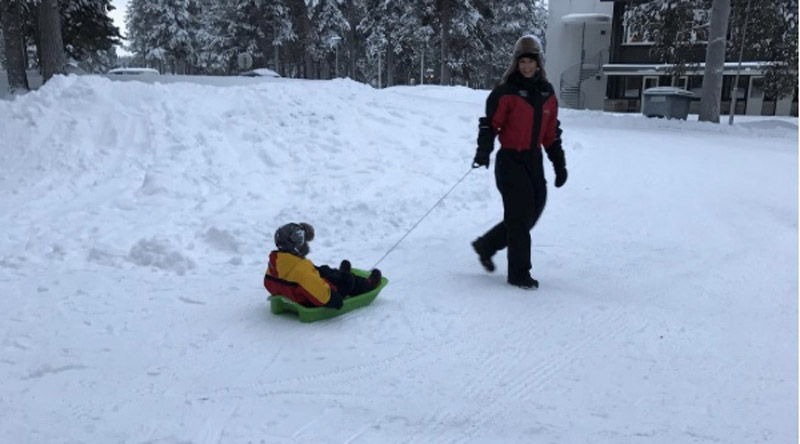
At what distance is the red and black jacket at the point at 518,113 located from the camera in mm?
4391

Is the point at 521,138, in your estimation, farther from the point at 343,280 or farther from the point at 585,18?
the point at 585,18

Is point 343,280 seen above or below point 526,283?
above

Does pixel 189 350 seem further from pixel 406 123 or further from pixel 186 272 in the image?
pixel 406 123

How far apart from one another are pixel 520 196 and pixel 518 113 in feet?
1.98

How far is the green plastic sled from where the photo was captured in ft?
12.8

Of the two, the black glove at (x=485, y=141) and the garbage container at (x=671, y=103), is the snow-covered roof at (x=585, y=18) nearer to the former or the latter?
the garbage container at (x=671, y=103)

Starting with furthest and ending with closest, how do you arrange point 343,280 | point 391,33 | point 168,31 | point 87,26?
point 168,31 < point 391,33 < point 87,26 < point 343,280

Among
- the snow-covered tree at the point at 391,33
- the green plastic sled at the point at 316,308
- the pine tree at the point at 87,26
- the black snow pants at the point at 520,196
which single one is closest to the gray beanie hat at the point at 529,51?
the black snow pants at the point at 520,196

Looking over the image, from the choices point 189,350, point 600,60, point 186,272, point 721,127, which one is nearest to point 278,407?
point 189,350

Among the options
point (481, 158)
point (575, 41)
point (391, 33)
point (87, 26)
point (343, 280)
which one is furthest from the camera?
point (391, 33)

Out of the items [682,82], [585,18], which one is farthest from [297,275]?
[585,18]

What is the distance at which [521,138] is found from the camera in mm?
4434

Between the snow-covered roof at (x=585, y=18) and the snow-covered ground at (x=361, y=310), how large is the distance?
2424 cm

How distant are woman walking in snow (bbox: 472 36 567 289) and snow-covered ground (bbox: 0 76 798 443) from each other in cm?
36
